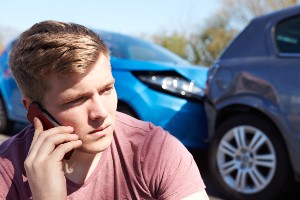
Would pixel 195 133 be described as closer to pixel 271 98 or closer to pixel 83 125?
pixel 271 98

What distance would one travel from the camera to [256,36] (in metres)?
4.02

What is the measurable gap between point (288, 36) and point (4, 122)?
4.07 metres

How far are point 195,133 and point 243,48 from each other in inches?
34.2

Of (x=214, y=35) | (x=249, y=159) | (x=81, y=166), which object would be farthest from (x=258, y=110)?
(x=214, y=35)

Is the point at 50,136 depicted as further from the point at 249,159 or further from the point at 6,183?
the point at 249,159

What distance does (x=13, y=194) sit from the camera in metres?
1.50

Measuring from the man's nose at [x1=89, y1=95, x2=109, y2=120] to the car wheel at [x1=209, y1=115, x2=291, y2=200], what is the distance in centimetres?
239

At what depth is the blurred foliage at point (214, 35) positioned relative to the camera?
2181 cm

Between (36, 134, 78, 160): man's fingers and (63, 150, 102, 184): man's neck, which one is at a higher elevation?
(36, 134, 78, 160): man's fingers

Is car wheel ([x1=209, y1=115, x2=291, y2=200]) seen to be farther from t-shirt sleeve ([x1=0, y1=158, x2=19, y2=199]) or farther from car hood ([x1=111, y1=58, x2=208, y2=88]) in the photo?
t-shirt sleeve ([x1=0, y1=158, x2=19, y2=199])

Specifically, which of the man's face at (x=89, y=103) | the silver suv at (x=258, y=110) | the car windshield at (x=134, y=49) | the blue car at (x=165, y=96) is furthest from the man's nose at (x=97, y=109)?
the car windshield at (x=134, y=49)

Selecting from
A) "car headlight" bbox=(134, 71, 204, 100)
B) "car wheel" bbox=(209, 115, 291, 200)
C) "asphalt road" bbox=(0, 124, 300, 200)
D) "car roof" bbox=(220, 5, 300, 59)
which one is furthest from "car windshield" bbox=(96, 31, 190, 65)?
"car wheel" bbox=(209, 115, 291, 200)

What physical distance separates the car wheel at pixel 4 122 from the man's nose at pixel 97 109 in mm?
5337

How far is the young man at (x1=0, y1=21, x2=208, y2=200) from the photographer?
1386 mm
